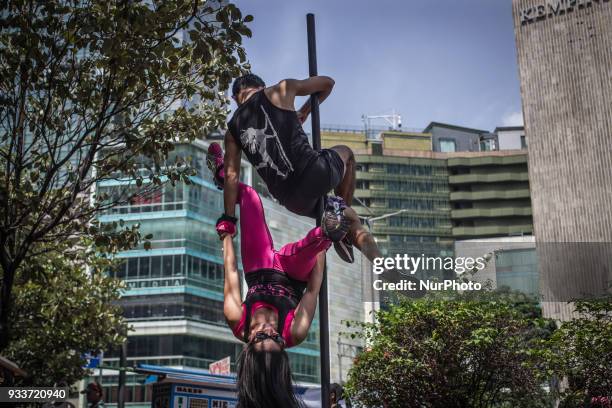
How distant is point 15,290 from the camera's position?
21.9 m

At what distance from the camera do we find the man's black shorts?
5148mm

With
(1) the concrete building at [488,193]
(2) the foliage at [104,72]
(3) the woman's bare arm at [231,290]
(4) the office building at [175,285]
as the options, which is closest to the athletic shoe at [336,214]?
(3) the woman's bare arm at [231,290]

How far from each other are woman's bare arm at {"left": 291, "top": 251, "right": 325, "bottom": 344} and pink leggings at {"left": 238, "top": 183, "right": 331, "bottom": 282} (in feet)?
0.19

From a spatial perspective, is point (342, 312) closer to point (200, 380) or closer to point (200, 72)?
point (200, 380)

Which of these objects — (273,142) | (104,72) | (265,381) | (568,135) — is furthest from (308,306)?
(568,135)

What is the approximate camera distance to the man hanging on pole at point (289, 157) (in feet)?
16.9

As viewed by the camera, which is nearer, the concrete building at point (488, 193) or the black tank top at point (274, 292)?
the black tank top at point (274, 292)

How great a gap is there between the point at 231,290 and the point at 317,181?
0.96 m

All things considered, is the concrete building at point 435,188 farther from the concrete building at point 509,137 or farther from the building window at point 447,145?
the building window at point 447,145

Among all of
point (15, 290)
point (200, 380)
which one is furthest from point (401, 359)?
point (15, 290)

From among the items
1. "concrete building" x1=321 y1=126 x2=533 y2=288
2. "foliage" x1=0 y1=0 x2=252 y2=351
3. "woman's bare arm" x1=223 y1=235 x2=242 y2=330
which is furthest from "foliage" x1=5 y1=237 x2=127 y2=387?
"concrete building" x1=321 y1=126 x2=533 y2=288

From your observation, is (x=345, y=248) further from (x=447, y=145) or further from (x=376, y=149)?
(x=447, y=145)

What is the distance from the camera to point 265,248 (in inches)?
209

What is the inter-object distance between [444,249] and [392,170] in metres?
19.6
